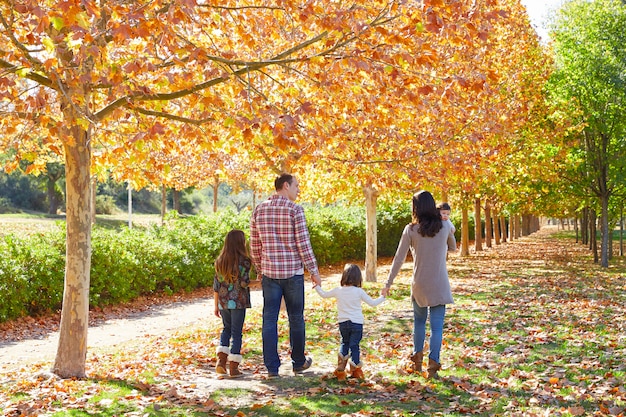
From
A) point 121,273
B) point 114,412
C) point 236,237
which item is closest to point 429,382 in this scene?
point 236,237

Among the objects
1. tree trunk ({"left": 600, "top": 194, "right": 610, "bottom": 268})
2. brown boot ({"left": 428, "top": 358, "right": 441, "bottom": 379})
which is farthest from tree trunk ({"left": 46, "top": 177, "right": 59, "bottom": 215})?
brown boot ({"left": 428, "top": 358, "right": 441, "bottom": 379})

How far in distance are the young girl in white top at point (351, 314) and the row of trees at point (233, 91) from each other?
155cm

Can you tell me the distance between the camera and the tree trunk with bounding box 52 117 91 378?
7.25m

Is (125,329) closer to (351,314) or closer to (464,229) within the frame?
(351,314)

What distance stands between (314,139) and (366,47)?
224 centimetres

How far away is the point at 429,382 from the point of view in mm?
6438

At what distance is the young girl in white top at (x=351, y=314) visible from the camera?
655 centimetres

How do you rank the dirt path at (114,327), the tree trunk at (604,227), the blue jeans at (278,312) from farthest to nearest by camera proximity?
the tree trunk at (604,227) < the dirt path at (114,327) < the blue jeans at (278,312)

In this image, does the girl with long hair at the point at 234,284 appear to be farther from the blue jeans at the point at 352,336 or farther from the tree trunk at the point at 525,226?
the tree trunk at the point at 525,226

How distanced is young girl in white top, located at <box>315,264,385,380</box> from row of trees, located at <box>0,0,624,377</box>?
5.10ft

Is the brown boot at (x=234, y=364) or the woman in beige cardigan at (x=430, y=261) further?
the brown boot at (x=234, y=364)

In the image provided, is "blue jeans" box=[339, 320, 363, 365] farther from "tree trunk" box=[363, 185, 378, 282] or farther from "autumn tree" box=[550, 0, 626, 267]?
"autumn tree" box=[550, 0, 626, 267]

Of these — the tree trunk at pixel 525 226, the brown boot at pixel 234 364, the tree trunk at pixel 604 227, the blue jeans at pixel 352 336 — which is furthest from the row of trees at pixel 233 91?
the tree trunk at pixel 525 226

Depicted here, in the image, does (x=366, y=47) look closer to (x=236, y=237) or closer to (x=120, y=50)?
(x=236, y=237)
